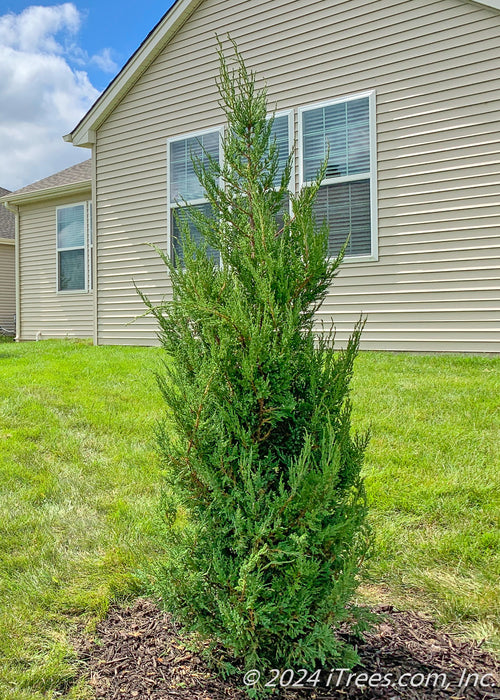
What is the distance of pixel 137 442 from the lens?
434 centimetres

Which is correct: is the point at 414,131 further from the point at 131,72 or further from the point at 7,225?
the point at 7,225

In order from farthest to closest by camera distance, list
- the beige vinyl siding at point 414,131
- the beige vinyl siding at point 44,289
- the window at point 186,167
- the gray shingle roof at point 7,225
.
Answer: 1. the gray shingle roof at point 7,225
2. the beige vinyl siding at point 44,289
3. the window at point 186,167
4. the beige vinyl siding at point 414,131

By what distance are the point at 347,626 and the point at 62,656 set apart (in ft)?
3.55

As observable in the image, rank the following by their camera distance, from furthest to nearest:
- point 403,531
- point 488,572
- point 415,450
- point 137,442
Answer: point 137,442 < point 415,450 < point 403,531 < point 488,572

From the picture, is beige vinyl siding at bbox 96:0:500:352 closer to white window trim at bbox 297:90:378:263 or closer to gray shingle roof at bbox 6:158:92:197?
white window trim at bbox 297:90:378:263

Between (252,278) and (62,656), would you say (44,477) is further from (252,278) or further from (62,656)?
(252,278)

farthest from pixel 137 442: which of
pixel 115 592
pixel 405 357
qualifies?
pixel 405 357

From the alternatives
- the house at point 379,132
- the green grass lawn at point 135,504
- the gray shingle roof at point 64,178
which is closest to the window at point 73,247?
the gray shingle roof at point 64,178

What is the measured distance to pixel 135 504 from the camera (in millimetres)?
3309

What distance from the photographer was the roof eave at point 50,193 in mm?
12234

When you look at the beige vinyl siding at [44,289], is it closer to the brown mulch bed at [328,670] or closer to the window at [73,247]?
the window at [73,247]

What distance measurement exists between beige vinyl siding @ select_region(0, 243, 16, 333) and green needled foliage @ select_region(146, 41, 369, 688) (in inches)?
726

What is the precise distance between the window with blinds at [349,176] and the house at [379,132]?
0.02 metres

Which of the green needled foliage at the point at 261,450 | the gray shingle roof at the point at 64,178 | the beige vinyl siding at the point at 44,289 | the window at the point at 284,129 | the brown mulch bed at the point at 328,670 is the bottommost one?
the brown mulch bed at the point at 328,670
